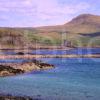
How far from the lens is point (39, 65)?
88.6 m

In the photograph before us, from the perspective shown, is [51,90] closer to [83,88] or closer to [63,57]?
[83,88]

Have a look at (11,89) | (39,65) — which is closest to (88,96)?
(11,89)

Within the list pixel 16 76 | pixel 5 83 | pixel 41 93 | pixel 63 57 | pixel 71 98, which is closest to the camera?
pixel 71 98

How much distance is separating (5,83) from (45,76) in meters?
13.2

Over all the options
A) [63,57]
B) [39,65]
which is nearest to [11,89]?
[39,65]

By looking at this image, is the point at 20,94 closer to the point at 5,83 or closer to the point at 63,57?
the point at 5,83

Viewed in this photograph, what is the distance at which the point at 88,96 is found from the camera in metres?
45.1

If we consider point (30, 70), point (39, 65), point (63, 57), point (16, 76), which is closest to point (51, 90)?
point (16, 76)

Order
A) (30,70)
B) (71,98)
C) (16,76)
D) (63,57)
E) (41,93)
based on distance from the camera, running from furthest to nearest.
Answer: (63,57), (30,70), (16,76), (41,93), (71,98)

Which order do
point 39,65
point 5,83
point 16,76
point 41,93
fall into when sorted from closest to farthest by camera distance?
point 41,93
point 5,83
point 16,76
point 39,65

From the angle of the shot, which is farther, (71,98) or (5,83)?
(5,83)

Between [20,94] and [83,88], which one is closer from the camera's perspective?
[20,94]

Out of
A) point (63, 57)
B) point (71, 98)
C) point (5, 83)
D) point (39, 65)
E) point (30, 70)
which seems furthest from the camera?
point (63, 57)

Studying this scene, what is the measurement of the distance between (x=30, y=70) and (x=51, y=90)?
3116 cm
